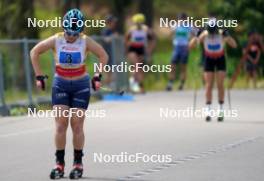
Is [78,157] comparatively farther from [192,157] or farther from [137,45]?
[137,45]

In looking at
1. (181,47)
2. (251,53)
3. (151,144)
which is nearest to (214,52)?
(151,144)

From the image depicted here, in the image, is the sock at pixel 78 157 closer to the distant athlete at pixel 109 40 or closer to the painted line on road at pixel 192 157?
the painted line on road at pixel 192 157

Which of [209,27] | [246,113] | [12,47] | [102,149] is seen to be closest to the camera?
[102,149]

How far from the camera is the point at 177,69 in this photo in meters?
32.8

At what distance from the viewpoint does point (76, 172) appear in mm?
12750

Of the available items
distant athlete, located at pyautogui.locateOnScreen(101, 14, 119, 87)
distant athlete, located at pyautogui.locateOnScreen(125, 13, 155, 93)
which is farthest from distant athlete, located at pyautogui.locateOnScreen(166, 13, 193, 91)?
distant athlete, located at pyautogui.locateOnScreen(101, 14, 119, 87)

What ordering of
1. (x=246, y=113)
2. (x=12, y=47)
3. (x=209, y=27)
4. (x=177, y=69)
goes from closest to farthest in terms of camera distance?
1. (x=209, y=27)
2. (x=246, y=113)
3. (x=12, y=47)
4. (x=177, y=69)

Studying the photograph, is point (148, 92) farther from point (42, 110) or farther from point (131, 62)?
point (42, 110)

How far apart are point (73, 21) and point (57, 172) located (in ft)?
5.78

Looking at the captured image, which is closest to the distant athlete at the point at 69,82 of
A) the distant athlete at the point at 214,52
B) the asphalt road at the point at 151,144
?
the asphalt road at the point at 151,144

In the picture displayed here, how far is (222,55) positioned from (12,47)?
558 centimetres

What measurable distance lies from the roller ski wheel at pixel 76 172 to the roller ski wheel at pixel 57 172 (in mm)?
156

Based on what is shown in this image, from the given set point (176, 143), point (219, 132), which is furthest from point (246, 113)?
point (176, 143)

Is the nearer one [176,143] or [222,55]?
[176,143]
